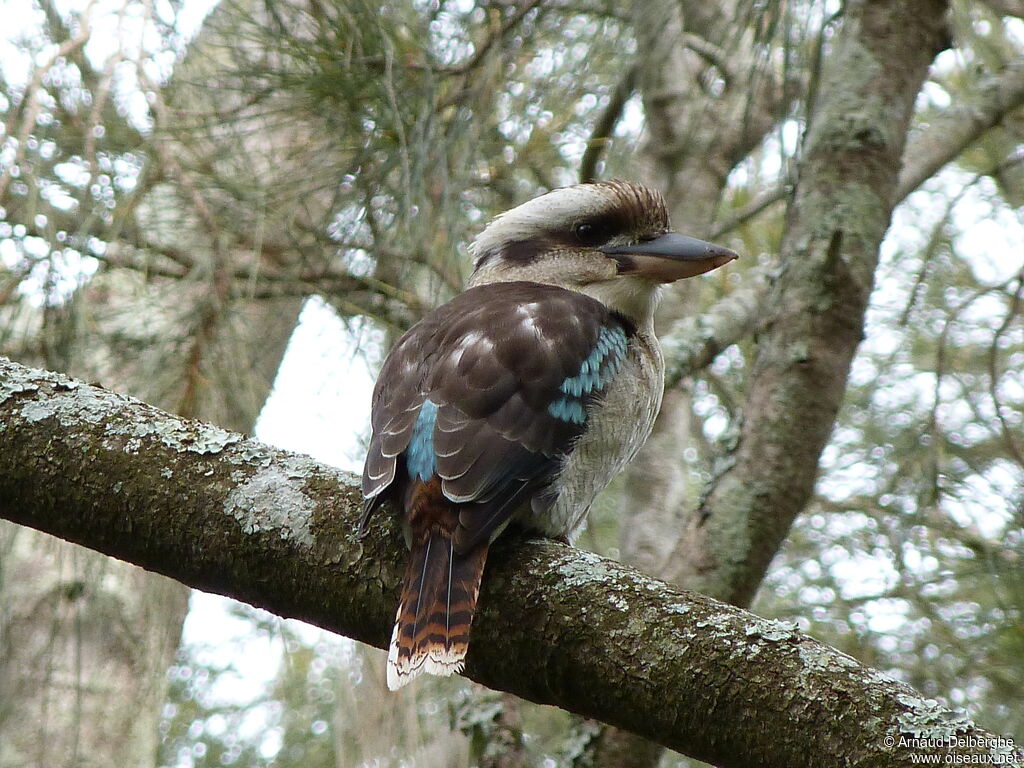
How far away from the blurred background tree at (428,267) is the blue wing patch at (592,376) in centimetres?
44

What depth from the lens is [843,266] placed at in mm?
2828

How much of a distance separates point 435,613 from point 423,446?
1.43 feet

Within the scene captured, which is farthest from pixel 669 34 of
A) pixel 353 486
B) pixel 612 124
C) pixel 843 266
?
pixel 353 486

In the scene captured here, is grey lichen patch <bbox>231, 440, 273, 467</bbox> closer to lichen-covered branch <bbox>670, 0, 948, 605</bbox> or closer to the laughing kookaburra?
the laughing kookaburra

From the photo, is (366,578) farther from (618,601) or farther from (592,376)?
(592,376)

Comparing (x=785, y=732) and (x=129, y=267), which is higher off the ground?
(x=129, y=267)

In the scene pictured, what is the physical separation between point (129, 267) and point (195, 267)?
19cm

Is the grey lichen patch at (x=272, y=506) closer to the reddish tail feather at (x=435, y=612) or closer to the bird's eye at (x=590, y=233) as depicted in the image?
the reddish tail feather at (x=435, y=612)

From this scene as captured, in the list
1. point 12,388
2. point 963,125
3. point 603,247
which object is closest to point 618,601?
point 12,388

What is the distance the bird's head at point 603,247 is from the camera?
115 inches

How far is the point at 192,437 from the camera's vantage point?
6.12ft

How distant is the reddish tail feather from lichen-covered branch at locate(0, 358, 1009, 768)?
1.2 inches

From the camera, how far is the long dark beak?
285 centimetres

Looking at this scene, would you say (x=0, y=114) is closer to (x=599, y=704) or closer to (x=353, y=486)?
(x=353, y=486)
